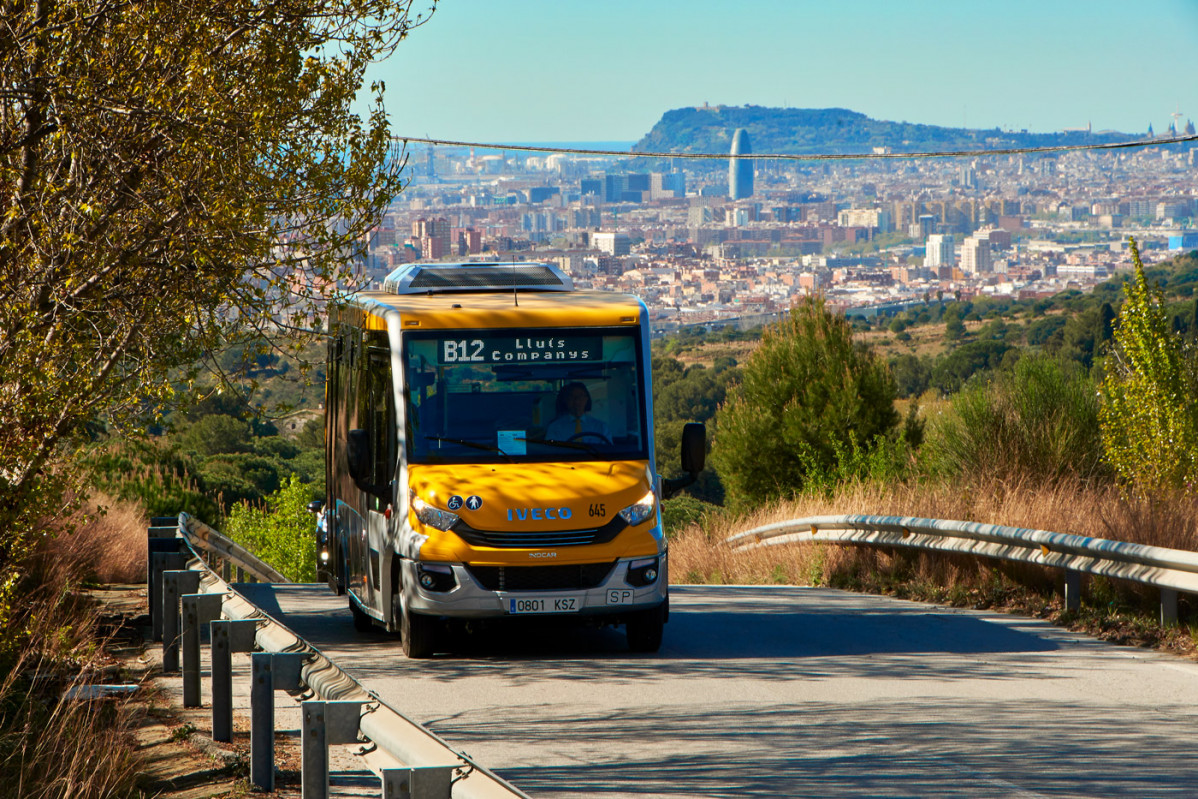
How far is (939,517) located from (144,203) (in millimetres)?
9095

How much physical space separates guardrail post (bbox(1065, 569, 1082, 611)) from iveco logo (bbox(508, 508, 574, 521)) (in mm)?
4188

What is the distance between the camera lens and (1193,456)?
816 inches

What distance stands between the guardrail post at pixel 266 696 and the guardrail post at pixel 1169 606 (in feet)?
21.4

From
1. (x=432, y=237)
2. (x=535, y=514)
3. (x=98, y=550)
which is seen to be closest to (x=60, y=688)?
(x=535, y=514)

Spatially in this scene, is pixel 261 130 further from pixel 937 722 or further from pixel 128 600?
pixel 937 722

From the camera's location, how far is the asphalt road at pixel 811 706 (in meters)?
6.02

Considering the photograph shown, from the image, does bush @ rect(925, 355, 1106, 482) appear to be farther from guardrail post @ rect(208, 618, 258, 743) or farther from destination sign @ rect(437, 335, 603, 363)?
guardrail post @ rect(208, 618, 258, 743)

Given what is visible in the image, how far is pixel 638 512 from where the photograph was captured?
9383 millimetres

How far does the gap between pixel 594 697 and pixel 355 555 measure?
391cm

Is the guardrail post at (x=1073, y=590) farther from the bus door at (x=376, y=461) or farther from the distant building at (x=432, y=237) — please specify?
the distant building at (x=432, y=237)

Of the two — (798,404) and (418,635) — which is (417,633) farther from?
(798,404)

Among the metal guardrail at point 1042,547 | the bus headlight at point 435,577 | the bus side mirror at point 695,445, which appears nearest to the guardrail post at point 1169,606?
the metal guardrail at point 1042,547

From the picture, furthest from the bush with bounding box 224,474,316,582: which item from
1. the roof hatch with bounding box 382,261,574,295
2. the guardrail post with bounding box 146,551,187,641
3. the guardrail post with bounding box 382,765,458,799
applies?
the guardrail post with bounding box 382,765,458,799

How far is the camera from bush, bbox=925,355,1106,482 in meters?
18.4
